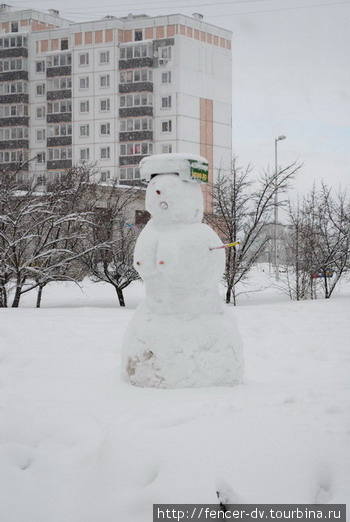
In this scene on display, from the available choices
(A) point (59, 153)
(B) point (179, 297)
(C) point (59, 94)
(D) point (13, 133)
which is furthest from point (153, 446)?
(D) point (13, 133)

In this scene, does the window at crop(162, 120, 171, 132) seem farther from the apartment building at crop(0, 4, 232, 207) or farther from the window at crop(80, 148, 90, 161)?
the window at crop(80, 148, 90, 161)

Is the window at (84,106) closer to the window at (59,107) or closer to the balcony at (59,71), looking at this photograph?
the window at (59,107)

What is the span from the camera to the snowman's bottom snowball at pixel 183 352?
6055 millimetres

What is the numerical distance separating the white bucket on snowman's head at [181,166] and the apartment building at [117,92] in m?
31.6

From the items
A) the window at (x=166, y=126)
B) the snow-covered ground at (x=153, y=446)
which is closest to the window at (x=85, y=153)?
the window at (x=166, y=126)

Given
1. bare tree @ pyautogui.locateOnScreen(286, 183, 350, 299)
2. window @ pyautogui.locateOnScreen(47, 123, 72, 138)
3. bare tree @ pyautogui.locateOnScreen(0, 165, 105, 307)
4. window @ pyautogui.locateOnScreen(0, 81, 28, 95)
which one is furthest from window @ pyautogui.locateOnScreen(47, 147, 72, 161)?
bare tree @ pyautogui.locateOnScreen(286, 183, 350, 299)

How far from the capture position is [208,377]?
6.09 m

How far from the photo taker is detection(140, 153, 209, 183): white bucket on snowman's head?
6.21 metres

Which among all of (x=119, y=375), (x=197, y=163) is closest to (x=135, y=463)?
(x=119, y=375)

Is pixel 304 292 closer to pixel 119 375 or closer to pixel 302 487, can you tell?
pixel 119 375

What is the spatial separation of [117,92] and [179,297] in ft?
114

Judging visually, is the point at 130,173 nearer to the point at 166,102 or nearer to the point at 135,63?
the point at 166,102

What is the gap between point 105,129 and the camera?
39125 millimetres

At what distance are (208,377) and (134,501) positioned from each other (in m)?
1.99
